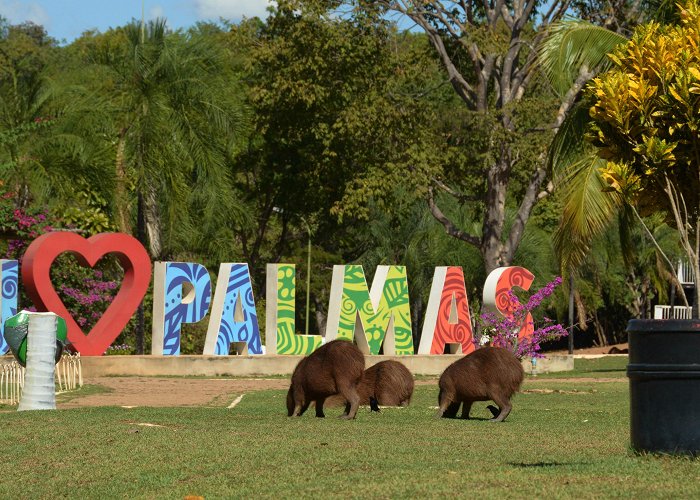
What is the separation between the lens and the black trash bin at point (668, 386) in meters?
8.51

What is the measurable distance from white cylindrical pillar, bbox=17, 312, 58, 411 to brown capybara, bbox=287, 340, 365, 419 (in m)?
3.32

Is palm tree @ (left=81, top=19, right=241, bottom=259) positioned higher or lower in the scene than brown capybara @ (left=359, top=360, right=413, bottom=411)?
higher

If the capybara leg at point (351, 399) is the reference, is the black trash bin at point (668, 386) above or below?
above

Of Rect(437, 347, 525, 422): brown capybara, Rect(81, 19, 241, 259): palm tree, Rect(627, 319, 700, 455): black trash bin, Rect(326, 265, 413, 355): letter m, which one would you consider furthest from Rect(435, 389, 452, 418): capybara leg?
Rect(81, 19, 241, 259): palm tree

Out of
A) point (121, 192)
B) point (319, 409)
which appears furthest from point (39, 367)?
point (121, 192)

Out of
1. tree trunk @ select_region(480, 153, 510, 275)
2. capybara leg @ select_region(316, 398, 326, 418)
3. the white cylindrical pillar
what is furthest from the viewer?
tree trunk @ select_region(480, 153, 510, 275)

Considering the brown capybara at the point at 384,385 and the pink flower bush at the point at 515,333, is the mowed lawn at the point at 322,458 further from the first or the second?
the pink flower bush at the point at 515,333

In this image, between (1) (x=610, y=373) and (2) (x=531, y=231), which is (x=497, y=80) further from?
(2) (x=531, y=231)

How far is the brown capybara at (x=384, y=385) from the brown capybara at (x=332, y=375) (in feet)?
2.55

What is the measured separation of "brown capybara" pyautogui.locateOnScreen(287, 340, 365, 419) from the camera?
13844 mm

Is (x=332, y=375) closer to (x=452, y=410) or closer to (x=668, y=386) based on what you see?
(x=452, y=410)

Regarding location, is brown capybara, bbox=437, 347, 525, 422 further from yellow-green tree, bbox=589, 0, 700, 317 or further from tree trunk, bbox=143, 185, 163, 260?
tree trunk, bbox=143, 185, 163, 260

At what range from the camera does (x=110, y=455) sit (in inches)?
401

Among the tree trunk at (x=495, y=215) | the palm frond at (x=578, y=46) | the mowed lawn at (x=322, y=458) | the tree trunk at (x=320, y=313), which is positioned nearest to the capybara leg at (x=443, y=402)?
the mowed lawn at (x=322, y=458)
